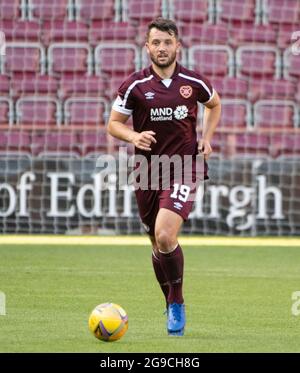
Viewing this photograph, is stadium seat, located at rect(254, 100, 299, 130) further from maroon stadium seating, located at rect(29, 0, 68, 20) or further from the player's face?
the player's face

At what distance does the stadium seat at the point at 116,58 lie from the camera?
61.0ft

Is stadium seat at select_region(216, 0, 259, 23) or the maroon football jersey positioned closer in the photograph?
the maroon football jersey

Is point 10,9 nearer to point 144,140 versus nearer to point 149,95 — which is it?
point 149,95

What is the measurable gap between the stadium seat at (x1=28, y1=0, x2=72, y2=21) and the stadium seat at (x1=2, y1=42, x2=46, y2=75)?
57 cm

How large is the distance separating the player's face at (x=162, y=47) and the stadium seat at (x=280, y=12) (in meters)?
11.3

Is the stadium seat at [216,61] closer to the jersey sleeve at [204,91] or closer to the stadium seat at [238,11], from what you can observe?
the stadium seat at [238,11]

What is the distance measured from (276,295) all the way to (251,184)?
6.30 meters

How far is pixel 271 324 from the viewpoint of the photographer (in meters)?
7.94

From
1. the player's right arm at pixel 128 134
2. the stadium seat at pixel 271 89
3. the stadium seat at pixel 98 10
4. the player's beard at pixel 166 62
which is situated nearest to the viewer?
the player's right arm at pixel 128 134

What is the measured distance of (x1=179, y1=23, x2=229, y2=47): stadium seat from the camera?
18.6m
